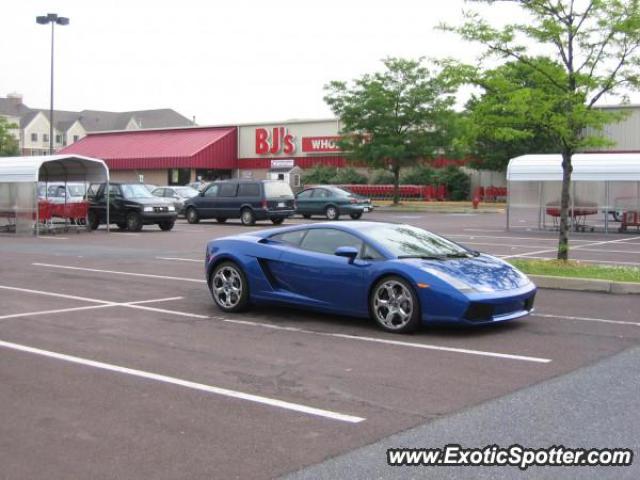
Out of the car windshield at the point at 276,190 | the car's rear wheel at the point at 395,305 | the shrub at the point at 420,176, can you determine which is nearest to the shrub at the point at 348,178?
the shrub at the point at 420,176

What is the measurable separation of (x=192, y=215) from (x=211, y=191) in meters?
Result: 1.36

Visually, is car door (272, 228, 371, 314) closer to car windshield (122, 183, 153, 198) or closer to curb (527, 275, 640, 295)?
curb (527, 275, 640, 295)

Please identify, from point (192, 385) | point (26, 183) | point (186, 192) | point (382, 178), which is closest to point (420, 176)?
point (382, 178)

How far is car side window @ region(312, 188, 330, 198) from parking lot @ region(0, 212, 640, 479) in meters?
22.0

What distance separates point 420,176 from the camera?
51750mm

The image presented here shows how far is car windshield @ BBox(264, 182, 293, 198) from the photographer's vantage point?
30453mm

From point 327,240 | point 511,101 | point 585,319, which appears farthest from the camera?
point 511,101

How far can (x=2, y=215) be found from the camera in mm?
26125

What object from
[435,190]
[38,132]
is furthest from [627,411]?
[38,132]

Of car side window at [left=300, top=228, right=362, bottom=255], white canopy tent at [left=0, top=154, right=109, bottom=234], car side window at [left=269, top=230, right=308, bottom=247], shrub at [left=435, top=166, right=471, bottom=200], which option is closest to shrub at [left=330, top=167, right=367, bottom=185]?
shrub at [left=435, top=166, right=471, bottom=200]

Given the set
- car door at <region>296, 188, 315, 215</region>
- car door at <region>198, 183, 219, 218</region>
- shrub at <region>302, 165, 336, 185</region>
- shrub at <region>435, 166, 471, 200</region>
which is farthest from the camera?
shrub at <region>302, 165, 336, 185</region>

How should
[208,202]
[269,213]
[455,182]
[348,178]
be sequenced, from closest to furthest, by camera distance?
[269,213] → [208,202] → [455,182] → [348,178]

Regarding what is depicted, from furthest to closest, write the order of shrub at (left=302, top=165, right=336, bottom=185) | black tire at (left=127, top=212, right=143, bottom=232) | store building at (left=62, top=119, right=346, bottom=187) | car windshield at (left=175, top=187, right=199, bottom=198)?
store building at (left=62, top=119, right=346, bottom=187) < shrub at (left=302, top=165, right=336, bottom=185) < car windshield at (left=175, top=187, right=199, bottom=198) < black tire at (left=127, top=212, right=143, bottom=232)

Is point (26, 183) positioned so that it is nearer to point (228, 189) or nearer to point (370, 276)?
point (228, 189)
